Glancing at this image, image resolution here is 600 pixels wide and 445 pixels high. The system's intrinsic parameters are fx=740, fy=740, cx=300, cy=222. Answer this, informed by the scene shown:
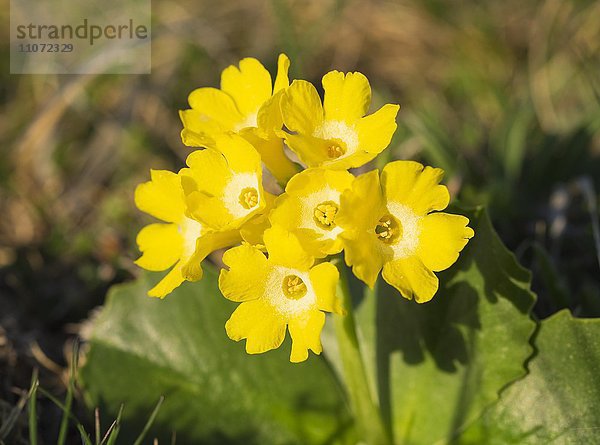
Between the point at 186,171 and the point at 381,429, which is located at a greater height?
the point at 186,171

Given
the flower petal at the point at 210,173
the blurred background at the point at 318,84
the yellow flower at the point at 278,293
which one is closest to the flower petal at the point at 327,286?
the yellow flower at the point at 278,293

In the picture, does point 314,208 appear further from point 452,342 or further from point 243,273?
point 452,342

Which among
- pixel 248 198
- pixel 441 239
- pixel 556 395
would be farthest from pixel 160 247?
pixel 556 395

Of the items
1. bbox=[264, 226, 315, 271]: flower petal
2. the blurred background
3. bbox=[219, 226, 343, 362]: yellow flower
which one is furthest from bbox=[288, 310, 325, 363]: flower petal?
the blurred background

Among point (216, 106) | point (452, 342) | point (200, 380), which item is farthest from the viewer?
point (200, 380)

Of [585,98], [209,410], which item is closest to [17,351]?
[209,410]

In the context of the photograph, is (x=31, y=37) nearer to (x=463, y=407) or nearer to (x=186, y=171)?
(x=186, y=171)

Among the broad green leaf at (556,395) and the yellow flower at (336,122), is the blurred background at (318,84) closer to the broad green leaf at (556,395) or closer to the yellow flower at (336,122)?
the broad green leaf at (556,395)
